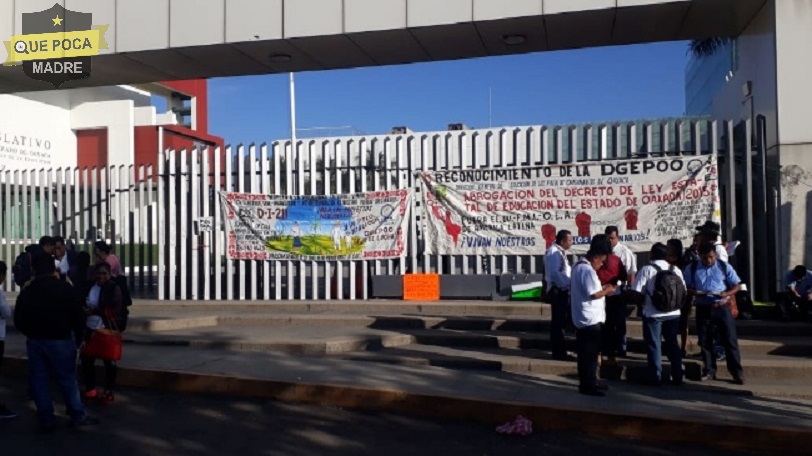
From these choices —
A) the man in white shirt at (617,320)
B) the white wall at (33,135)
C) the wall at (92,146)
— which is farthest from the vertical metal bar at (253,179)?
the wall at (92,146)

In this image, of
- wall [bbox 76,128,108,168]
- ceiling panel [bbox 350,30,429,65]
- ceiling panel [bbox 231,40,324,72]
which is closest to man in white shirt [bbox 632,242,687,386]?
ceiling panel [bbox 350,30,429,65]

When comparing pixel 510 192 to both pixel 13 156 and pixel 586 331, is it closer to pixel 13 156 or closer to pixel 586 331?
pixel 586 331

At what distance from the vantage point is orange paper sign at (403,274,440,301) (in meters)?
13.7

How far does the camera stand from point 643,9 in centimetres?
1284

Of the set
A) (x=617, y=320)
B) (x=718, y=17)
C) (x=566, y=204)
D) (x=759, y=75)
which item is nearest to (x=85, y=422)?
(x=617, y=320)

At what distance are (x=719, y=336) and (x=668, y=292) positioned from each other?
3.63ft

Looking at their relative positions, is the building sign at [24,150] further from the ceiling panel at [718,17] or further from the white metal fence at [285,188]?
the ceiling panel at [718,17]

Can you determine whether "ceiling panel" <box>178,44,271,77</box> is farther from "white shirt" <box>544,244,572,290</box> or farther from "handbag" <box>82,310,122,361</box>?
"white shirt" <box>544,244,572,290</box>

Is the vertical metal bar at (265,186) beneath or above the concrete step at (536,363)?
above

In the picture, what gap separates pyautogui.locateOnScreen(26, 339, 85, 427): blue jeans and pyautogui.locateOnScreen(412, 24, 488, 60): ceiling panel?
8587 millimetres

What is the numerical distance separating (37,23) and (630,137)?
11.6 metres

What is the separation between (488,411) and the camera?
7574mm

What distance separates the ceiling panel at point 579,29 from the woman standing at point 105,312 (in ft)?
27.2

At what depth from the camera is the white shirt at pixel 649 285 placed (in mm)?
8500
